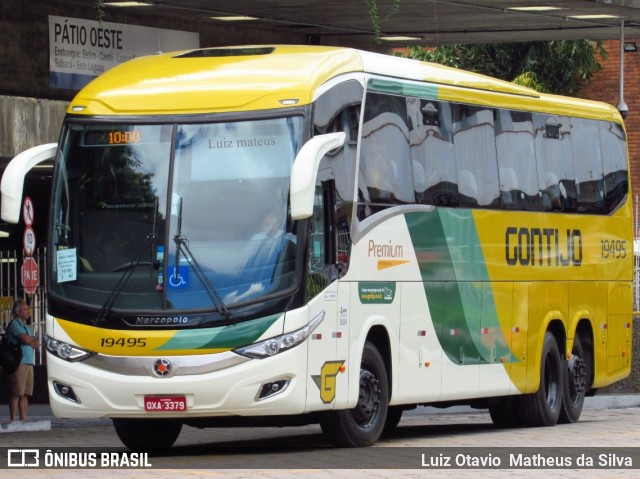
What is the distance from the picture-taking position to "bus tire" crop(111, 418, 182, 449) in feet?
54.2

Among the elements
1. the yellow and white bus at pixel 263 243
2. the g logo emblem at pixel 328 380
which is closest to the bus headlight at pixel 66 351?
the yellow and white bus at pixel 263 243

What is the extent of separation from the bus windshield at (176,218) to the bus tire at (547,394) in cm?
648

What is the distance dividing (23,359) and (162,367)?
24.9 ft

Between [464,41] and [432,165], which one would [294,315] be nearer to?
[432,165]

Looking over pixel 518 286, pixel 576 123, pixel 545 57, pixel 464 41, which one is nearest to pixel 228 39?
pixel 464 41

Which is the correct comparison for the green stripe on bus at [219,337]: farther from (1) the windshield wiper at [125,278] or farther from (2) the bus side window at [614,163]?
(2) the bus side window at [614,163]

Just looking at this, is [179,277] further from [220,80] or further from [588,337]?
[588,337]

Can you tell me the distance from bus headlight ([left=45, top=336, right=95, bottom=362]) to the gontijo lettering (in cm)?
617

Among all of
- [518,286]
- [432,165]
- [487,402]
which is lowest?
[487,402]

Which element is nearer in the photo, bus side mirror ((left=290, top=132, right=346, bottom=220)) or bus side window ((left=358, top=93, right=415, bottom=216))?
bus side mirror ((left=290, top=132, right=346, bottom=220))

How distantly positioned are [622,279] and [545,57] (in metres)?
23.7

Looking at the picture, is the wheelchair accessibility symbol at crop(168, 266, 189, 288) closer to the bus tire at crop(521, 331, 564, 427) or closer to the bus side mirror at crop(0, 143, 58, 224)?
the bus side mirror at crop(0, 143, 58, 224)

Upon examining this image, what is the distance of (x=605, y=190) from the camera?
22219 mm

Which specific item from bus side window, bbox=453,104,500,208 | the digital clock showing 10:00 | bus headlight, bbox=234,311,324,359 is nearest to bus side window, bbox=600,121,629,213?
bus side window, bbox=453,104,500,208
